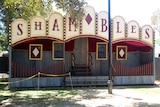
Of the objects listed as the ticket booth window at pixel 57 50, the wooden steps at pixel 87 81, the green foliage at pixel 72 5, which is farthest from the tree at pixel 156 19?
the green foliage at pixel 72 5

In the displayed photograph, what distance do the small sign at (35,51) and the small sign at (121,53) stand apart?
5.99 metres

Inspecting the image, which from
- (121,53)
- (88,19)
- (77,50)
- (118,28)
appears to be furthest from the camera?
(121,53)

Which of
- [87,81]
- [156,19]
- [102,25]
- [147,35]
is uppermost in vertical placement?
[156,19]

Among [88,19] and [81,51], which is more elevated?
[88,19]

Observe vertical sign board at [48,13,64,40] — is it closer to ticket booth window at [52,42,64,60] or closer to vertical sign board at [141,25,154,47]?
ticket booth window at [52,42,64,60]

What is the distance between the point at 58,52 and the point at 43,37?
8.43ft

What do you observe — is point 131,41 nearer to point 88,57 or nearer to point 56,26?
point 88,57

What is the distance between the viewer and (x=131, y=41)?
2280 centimetres

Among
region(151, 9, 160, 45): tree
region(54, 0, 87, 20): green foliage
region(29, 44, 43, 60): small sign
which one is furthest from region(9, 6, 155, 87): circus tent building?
region(151, 9, 160, 45): tree

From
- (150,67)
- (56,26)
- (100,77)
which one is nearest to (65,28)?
(56,26)

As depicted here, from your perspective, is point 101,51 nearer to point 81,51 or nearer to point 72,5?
point 81,51

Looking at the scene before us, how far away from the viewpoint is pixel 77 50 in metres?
23.3

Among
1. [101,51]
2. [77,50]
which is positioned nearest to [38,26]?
[77,50]

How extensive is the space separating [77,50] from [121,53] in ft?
11.6
